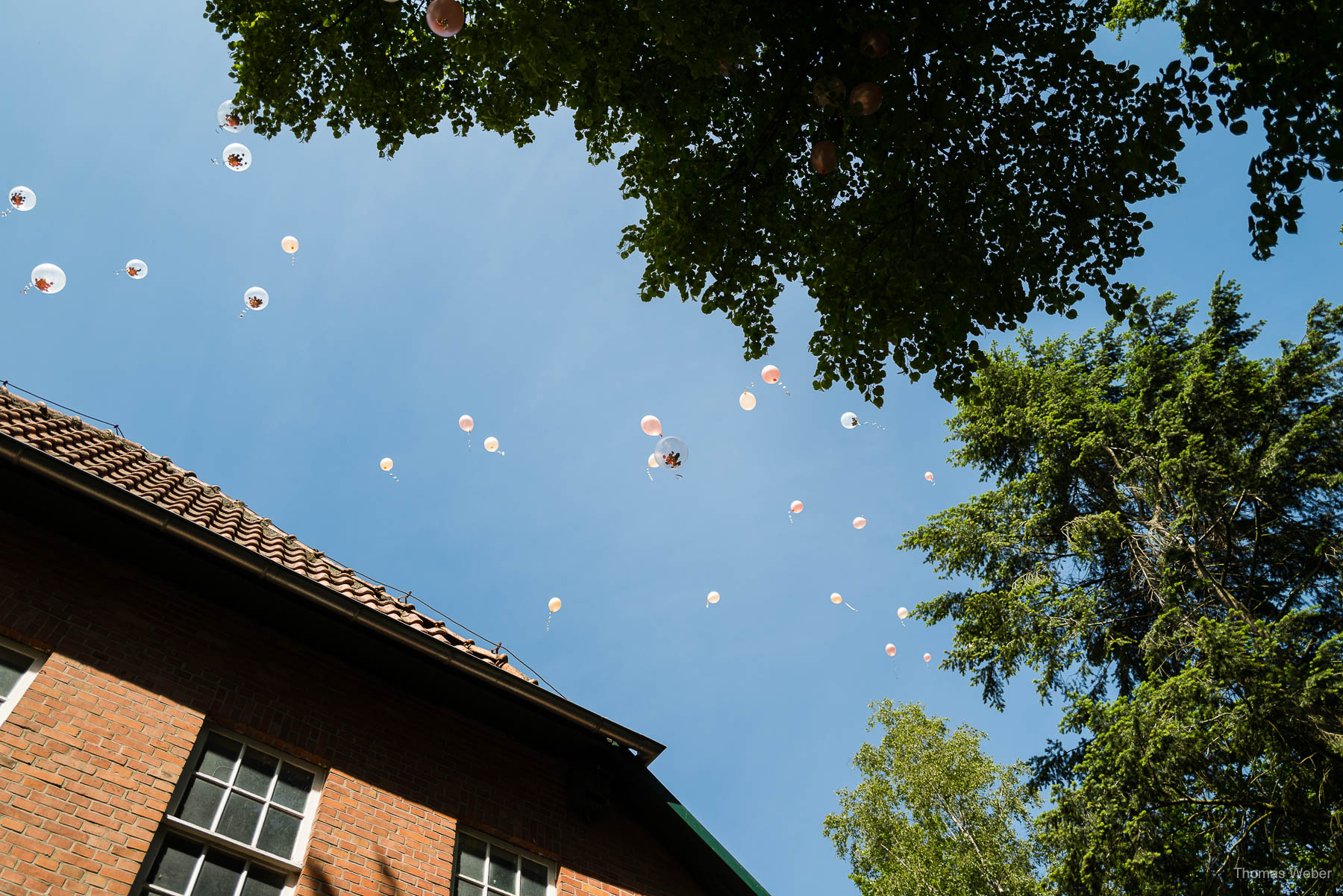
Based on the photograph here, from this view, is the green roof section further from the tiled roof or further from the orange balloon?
the orange balloon

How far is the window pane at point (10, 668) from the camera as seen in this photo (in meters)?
4.74

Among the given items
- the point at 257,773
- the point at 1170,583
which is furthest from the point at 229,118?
the point at 1170,583

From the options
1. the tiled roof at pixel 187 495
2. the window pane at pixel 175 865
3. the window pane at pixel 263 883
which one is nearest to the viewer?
the window pane at pixel 175 865

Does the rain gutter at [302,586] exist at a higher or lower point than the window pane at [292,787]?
higher

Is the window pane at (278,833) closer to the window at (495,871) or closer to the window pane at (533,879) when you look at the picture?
the window at (495,871)

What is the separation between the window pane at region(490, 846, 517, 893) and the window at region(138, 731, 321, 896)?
63.2 inches

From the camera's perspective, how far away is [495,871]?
6.20 meters

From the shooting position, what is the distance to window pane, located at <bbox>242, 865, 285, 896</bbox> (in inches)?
192

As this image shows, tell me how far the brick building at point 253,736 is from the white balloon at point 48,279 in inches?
110

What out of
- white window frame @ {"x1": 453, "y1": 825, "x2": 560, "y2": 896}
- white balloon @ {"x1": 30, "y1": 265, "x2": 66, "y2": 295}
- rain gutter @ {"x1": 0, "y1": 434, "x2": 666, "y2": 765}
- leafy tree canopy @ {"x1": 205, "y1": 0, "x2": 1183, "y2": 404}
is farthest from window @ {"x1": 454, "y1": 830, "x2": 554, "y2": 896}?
white balloon @ {"x1": 30, "y1": 265, "x2": 66, "y2": 295}

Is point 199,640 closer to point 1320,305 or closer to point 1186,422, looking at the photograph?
point 1186,422

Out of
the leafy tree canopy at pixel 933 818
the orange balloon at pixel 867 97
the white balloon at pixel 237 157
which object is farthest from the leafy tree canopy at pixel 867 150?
the leafy tree canopy at pixel 933 818

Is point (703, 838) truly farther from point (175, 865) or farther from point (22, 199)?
point (22, 199)

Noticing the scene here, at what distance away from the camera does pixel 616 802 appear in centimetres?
748
